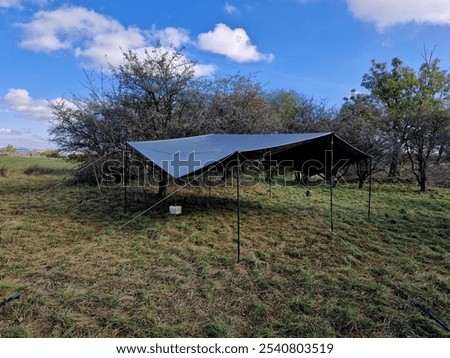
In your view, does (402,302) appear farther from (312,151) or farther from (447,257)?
(312,151)

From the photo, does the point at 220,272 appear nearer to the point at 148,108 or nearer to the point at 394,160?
the point at 148,108

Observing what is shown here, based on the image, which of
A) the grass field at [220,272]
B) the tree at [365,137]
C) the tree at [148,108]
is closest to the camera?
the grass field at [220,272]

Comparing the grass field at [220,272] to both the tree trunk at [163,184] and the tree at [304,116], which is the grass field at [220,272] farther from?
the tree at [304,116]

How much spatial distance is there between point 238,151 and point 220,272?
144 cm

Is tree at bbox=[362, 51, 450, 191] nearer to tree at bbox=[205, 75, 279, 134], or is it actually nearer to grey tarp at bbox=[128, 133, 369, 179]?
tree at bbox=[205, 75, 279, 134]

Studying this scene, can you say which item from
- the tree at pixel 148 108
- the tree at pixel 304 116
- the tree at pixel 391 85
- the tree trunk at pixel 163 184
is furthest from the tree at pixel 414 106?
the tree trunk at pixel 163 184

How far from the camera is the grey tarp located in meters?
3.76

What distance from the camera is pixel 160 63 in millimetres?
6008

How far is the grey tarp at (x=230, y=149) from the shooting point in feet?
12.3

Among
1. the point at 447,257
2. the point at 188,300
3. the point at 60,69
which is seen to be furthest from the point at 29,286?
the point at 60,69

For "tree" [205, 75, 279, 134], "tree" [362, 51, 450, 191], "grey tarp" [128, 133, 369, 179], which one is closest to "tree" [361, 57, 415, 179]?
"tree" [362, 51, 450, 191]

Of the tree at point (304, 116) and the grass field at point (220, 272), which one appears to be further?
the tree at point (304, 116)

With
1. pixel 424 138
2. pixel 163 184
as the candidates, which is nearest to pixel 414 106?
pixel 424 138

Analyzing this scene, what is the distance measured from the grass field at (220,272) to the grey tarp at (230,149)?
0.97 meters
